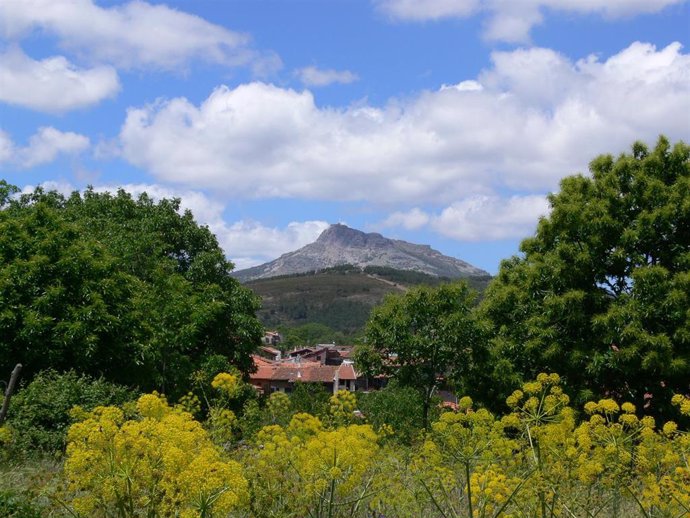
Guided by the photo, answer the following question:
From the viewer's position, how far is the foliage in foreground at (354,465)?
13.7 feet

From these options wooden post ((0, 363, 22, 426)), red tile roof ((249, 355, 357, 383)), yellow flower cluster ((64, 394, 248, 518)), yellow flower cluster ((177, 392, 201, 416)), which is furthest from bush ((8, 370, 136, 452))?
red tile roof ((249, 355, 357, 383))

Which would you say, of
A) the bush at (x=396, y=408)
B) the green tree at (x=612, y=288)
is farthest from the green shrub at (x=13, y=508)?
the bush at (x=396, y=408)

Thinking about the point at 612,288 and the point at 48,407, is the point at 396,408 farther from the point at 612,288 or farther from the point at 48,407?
the point at 48,407

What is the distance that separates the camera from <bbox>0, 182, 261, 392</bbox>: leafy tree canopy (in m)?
14.0

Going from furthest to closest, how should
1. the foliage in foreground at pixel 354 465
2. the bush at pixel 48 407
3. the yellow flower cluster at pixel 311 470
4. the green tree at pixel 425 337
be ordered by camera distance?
1. the green tree at pixel 425 337
2. the bush at pixel 48 407
3. the yellow flower cluster at pixel 311 470
4. the foliage in foreground at pixel 354 465

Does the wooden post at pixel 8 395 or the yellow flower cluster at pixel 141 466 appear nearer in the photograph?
the yellow flower cluster at pixel 141 466

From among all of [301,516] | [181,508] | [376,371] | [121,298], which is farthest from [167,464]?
[376,371]

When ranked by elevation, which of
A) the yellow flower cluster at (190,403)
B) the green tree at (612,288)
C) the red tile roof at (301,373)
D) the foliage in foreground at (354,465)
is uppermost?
the green tree at (612,288)

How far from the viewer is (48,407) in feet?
35.6

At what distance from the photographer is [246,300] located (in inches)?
952

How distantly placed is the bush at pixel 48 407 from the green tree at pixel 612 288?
29.9 ft

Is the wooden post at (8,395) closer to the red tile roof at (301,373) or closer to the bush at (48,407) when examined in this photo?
the bush at (48,407)

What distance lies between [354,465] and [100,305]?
11.0 metres

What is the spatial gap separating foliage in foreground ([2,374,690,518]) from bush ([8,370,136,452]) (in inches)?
162
